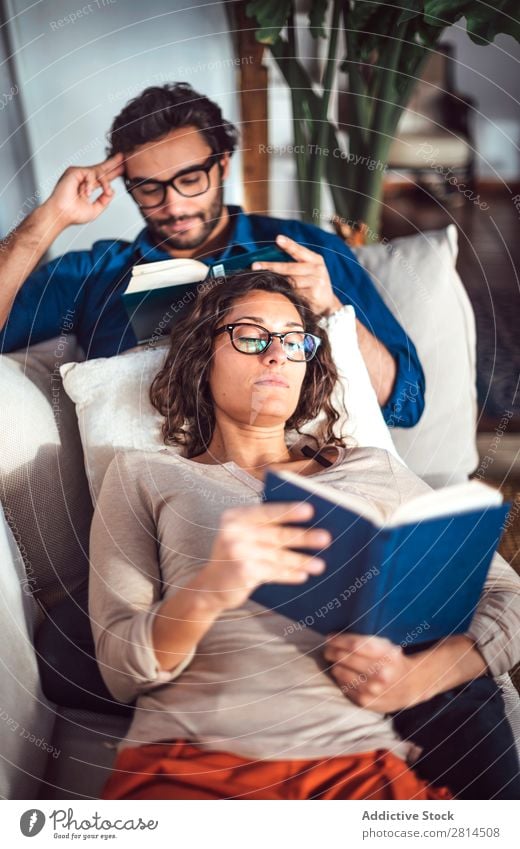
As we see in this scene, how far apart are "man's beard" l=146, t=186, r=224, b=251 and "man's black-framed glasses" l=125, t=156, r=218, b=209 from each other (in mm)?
24

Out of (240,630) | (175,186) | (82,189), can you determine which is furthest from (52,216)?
(240,630)

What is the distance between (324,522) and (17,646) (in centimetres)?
38

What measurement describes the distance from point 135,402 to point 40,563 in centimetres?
23

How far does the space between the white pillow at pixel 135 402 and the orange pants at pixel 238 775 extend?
0.29 m

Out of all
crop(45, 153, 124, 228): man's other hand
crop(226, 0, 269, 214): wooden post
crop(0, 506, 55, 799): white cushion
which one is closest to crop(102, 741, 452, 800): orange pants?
crop(0, 506, 55, 799): white cushion

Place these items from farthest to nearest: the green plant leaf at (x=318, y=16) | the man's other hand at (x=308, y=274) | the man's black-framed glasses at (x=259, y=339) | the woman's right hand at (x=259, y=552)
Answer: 1. the green plant leaf at (x=318, y=16)
2. the man's other hand at (x=308, y=274)
3. the man's black-framed glasses at (x=259, y=339)
4. the woman's right hand at (x=259, y=552)

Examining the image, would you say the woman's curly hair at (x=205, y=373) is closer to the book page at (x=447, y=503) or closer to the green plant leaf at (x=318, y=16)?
the book page at (x=447, y=503)

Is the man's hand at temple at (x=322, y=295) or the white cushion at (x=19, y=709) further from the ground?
the man's hand at temple at (x=322, y=295)

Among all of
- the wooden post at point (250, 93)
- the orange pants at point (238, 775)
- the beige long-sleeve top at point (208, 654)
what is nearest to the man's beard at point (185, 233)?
the wooden post at point (250, 93)

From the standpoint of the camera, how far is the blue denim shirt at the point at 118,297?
1.03 metres

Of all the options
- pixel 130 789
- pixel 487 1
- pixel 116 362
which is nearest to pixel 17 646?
pixel 130 789

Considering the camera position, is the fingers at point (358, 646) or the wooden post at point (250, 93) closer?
the fingers at point (358, 646)

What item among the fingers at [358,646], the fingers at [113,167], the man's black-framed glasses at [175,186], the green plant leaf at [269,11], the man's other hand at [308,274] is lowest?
the fingers at [358,646]

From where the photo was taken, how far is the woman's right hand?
755mm
